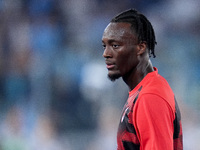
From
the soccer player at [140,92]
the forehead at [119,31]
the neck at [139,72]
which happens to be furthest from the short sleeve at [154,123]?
the forehead at [119,31]

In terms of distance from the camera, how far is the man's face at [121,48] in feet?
4.31

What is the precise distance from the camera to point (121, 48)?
1314 mm

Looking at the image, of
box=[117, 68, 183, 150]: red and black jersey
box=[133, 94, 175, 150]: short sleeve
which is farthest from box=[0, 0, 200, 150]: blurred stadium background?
box=[133, 94, 175, 150]: short sleeve

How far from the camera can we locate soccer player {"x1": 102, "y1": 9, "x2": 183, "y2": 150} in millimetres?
1055

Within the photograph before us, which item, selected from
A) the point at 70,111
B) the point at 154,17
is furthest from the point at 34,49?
the point at 154,17

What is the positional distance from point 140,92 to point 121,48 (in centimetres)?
26

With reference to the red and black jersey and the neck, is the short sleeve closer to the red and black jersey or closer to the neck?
the red and black jersey

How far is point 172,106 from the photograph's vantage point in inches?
45.1

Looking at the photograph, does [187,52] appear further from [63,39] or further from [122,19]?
[122,19]

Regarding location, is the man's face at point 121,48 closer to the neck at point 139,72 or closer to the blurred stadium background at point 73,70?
the neck at point 139,72

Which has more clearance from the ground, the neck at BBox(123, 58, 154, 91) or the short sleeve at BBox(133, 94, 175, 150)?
the neck at BBox(123, 58, 154, 91)

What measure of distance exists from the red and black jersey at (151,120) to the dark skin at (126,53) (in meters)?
0.12

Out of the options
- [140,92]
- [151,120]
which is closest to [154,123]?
[151,120]

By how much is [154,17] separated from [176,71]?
0.88 meters
